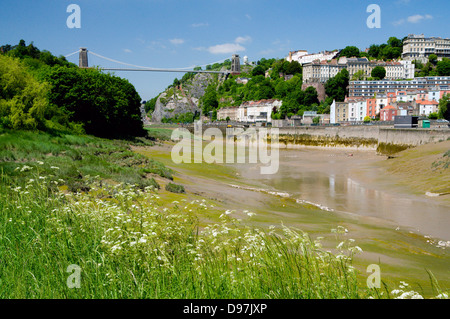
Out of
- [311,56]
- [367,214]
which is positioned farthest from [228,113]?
[367,214]

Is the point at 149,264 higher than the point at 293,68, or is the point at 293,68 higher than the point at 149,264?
the point at 293,68

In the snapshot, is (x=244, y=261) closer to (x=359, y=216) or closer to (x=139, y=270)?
(x=139, y=270)

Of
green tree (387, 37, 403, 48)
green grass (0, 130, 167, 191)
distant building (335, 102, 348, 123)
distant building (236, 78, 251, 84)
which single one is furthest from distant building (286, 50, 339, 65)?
green grass (0, 130, 167, 191)

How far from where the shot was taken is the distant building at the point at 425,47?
160000 mm

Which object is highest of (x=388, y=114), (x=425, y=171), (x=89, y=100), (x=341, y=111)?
(x=341, y=111)

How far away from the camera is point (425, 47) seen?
160m

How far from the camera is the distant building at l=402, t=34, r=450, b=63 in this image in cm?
16000

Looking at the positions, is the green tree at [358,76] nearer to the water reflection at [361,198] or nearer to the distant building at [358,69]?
the distant building at [358,69]

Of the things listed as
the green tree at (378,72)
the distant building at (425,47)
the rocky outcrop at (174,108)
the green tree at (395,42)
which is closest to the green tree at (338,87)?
the green tree at (378,72)

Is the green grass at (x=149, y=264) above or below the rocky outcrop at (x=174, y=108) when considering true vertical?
below

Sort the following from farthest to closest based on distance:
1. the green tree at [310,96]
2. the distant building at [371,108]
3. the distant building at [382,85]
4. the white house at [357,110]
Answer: the green tree at [310,96] < the distant building at [382,85] < the white house at [357,110] < the distant building at [371,108]

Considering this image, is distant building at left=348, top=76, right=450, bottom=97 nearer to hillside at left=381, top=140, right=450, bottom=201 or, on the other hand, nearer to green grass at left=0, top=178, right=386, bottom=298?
hillside at left=381, top=140, right=450, bottom=201

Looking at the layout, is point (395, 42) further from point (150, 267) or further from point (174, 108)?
point (150, 267)
